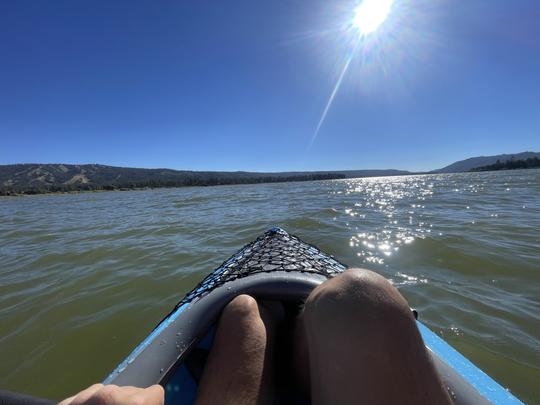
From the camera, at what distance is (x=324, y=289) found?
1.36 metres

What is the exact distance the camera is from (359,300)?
46.7 inches

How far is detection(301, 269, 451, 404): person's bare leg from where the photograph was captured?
1.06m

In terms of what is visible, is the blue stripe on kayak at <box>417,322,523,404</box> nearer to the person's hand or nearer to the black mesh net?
the black mesh net

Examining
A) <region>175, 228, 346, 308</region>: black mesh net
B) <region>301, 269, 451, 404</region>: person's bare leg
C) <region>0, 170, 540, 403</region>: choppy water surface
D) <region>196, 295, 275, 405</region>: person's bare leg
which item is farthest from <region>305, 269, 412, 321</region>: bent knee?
<region>0, 170, 540, 403</region>: choppy water surface

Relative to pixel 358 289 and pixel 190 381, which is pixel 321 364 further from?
pixel 190 381

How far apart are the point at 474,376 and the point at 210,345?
5.23 ft

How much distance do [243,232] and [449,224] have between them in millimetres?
5550

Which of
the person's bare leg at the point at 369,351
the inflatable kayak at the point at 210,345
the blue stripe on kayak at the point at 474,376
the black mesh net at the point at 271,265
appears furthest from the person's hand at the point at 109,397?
the blue stripe on kayak at the point at 474,376

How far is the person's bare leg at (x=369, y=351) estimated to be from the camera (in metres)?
1.06

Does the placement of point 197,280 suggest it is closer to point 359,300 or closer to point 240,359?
point 240,359

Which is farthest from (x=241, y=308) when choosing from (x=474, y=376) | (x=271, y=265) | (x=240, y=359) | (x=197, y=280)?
(x=197, y=280)

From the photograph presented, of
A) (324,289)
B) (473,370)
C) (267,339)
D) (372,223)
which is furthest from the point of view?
(372,223)

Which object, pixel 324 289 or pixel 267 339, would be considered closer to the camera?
pixel 324 289

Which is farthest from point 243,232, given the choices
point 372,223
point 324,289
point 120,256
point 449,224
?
point 324,289
